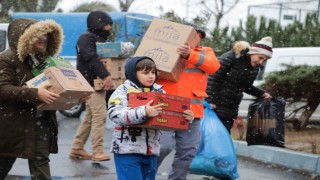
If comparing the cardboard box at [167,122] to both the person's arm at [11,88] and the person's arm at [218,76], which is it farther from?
the person's arm at [218,76]

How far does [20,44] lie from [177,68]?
1408 millimetres

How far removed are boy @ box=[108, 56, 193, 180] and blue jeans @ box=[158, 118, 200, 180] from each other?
1.04 m

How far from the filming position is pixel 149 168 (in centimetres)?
478

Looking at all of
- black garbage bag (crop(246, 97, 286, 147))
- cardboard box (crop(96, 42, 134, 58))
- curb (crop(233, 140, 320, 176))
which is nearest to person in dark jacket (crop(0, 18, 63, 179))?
cardboard box (crop(96, 42, 134, 58))

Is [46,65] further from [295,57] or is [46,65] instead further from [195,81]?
[295,57]

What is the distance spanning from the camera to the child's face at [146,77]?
4684 millimetres

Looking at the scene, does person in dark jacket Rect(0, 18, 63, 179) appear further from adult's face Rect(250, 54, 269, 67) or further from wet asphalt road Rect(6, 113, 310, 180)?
adult's face Rect(250, 54, 269, 67)

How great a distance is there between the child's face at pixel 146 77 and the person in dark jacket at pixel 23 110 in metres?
0.69

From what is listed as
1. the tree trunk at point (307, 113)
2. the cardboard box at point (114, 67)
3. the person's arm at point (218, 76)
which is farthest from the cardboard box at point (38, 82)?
the tree trunk at point (307, 113)

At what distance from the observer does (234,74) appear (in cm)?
684

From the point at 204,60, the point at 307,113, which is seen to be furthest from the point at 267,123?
the point at 307,113

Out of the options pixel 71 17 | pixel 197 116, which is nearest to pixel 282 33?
pixel 71 17

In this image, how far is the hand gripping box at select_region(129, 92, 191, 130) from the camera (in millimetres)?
4477

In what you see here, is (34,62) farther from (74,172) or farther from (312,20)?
(312,20)
